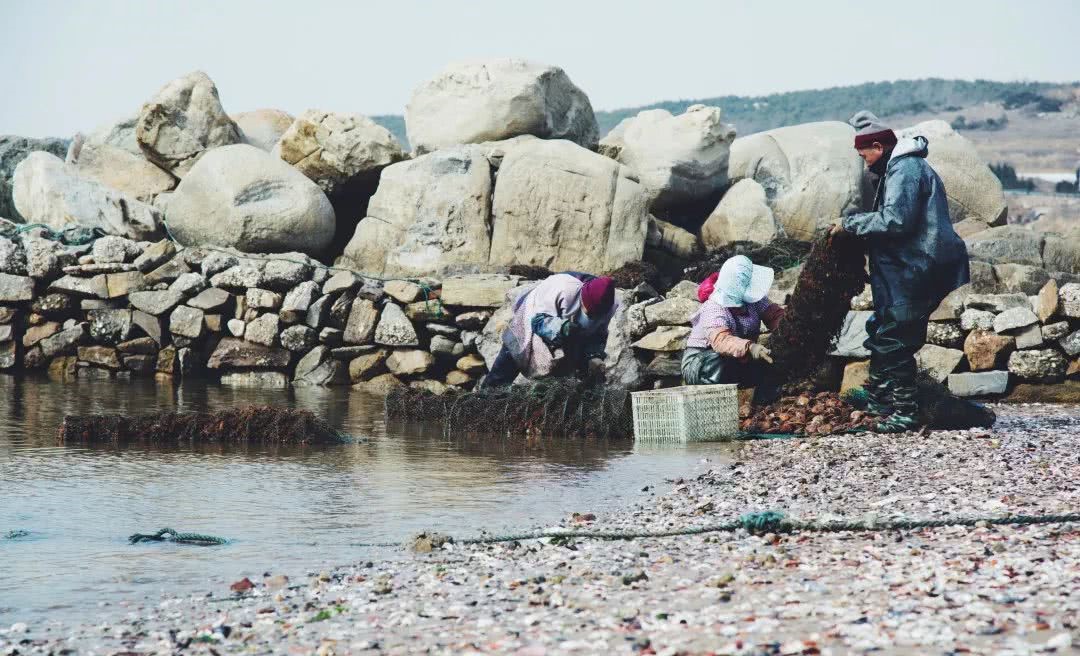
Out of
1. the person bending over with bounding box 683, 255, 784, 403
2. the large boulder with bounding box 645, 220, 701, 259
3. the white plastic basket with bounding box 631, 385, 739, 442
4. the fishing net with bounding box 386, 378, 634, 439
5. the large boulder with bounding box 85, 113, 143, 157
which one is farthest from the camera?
the large boulder with bounding box 85, 113, 143, 157

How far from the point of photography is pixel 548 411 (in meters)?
9.66

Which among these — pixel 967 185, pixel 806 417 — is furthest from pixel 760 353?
pixel 967 185

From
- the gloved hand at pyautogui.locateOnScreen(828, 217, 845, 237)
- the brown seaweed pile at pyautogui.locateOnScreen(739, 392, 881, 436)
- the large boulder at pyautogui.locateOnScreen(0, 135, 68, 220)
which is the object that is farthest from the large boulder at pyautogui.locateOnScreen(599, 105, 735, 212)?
the large boulder at pyautogui.locateOnScreen(0, 135, 68, 220)

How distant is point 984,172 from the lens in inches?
787

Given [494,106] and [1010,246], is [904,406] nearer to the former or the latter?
[1010,246]

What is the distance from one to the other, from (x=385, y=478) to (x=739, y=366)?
10.3 feet

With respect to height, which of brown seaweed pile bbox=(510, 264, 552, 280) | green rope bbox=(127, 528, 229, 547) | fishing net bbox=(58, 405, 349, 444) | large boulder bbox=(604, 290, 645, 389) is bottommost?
green rope bbox=(127, 528, 229, 547)

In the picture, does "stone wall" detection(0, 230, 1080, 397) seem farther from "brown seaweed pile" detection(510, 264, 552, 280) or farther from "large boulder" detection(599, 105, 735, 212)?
"large boulder" detection(599, 105, 735, 212)

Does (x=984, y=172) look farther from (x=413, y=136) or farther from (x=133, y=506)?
(x=133, y=506)

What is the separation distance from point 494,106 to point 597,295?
24.0ft

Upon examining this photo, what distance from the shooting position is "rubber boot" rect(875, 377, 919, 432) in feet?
27.7

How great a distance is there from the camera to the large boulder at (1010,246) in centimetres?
1593

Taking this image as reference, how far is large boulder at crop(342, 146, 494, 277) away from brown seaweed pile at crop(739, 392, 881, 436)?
6038 mm

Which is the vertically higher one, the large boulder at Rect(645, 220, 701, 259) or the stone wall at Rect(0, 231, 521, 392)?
the large boulder at Rect(645, 220, 701, 259)
